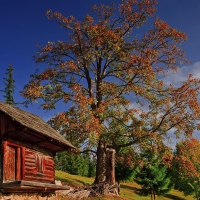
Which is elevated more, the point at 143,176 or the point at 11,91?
the point at 11,91

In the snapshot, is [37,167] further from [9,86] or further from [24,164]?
[9,86]

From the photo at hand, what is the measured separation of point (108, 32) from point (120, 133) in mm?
8434

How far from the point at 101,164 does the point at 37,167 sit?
10.7 metres

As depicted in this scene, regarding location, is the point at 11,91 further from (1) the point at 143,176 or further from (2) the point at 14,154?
(2) the point at 14,154

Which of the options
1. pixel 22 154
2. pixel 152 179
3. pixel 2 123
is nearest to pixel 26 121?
pixel 2 123

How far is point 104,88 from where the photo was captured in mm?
27703

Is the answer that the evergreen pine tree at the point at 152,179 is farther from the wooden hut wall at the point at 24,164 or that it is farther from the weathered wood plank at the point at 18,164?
the weathered wood plank at the point at 18,164

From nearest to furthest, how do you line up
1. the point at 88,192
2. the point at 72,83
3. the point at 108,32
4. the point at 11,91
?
the point at 88,192 → the point at 108,32 → the point at 72,83 → the point at 11,91

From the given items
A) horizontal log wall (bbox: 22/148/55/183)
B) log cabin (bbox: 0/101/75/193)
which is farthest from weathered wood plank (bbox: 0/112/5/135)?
horizontal log wall (bbox: 22/148/55/183)

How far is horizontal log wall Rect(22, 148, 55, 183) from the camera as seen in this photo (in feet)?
56.1

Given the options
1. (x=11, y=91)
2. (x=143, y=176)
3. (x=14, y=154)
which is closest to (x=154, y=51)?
(x=14, y=154)

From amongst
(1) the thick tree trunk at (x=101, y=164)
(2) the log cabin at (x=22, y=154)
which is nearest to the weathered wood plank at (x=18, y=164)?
(2) the log cabin at (x=22, y=154)

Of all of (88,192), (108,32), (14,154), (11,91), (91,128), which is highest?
(11,91)

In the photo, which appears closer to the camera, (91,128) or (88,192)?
(88,192)
